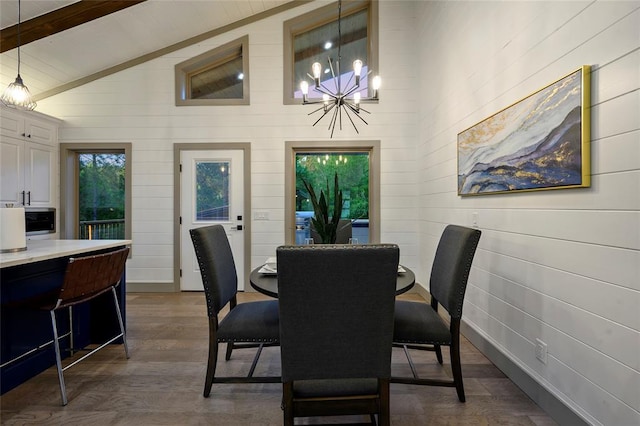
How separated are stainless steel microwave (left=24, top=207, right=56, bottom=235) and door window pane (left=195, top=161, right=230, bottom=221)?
183 cm

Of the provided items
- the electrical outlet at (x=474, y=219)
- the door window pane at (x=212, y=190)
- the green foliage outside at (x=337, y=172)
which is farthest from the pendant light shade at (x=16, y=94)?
the electrical outlet at (x=474, y=219)

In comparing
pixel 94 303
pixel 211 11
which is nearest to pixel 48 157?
pixel 94 303

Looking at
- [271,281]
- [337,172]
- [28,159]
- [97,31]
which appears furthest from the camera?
[337,172]

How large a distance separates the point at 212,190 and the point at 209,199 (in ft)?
0.45

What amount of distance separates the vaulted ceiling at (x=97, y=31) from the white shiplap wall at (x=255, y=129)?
0.18 metres

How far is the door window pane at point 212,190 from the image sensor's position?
425 centimetres

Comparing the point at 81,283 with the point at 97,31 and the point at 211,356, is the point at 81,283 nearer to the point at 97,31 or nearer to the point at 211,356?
the point at 211,356

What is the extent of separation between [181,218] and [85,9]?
2.55 meters

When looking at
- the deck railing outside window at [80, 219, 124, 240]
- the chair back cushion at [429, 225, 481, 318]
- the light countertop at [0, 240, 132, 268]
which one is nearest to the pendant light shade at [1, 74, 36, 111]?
the light countertop at [0, 240, 132, 268]

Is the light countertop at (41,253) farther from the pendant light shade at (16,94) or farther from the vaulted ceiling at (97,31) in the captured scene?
the vaulted ceiling at (97,31)

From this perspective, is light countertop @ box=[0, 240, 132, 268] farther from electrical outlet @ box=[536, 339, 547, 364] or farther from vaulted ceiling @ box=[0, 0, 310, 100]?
electrical outlet @ box=[536, 339, 547, 364]

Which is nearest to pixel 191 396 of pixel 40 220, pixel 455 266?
pixel 455 266

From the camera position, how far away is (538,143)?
181 centimetres

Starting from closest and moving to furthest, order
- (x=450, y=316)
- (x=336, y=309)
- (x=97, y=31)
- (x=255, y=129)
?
(x=336, y=309), (x=450, y=316), (x=97, y=31), (x=255, y=129)
